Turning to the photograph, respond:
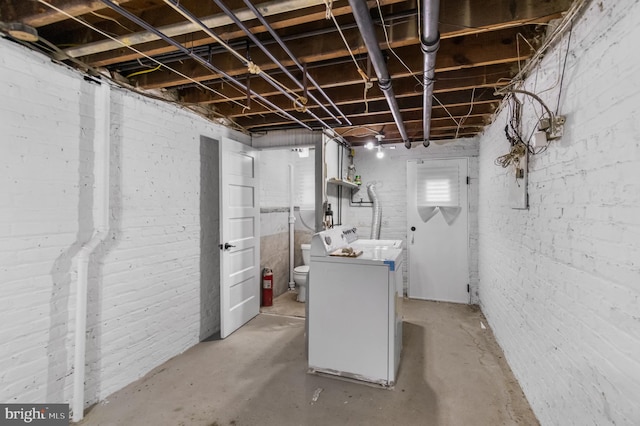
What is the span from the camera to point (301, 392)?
2230 mm

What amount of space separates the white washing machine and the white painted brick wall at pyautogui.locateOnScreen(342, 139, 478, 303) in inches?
85.8

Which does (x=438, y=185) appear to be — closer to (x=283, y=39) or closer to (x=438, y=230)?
(x=438, y=230)

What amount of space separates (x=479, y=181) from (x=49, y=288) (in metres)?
4.50

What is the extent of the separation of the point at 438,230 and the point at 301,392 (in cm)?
301

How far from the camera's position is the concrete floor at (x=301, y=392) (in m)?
1.95

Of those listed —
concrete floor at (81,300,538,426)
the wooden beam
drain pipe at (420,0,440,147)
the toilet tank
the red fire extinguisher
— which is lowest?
concrete floor at (81,300,538,426)

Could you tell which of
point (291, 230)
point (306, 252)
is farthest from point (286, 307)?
point (291, 230)

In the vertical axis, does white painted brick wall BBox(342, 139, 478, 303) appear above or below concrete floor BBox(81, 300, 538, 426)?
above

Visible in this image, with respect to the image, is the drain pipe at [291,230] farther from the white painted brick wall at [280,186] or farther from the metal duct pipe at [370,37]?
the metal duct pipe at [370,37]

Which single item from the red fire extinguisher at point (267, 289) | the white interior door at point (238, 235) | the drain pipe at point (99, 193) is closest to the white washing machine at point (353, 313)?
the white interior door at point (238, 235)

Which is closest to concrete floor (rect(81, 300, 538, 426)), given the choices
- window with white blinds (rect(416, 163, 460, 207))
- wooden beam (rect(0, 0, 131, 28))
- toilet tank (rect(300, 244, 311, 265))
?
toilet tank (rect(300, 244, 311, 265))

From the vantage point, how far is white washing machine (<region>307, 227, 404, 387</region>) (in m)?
2.25

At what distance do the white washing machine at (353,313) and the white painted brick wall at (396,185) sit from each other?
85.8 inches

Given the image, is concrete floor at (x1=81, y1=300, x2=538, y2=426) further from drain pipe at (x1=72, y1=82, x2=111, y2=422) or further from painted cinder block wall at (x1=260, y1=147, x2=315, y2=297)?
painted cinder block wall at (x1=260, y1=147, x2=315, y2=297)
